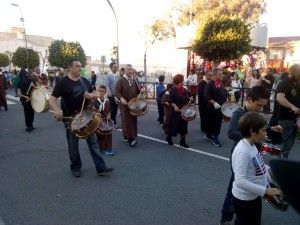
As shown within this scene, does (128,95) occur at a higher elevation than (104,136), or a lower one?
higher

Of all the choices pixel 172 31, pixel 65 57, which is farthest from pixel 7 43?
pixel 172 31

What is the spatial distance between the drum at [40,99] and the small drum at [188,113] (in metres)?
3.43

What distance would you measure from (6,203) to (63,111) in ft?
5.29

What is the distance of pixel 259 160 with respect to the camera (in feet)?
9.66

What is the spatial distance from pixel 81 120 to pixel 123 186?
118 cm

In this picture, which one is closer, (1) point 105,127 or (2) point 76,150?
(2) point 76,150

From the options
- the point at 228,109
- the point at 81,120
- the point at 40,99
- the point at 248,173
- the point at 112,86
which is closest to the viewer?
the point at 248,173

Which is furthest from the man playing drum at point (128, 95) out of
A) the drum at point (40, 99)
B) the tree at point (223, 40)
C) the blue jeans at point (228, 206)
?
the tree at point (223, 40)

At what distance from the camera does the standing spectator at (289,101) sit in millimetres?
5520

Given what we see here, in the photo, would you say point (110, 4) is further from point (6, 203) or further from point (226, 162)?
point (6, 203)

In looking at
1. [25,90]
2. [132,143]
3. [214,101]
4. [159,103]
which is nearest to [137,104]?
[132,143]

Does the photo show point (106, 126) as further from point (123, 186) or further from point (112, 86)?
point (112, 86)

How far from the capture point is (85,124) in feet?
17.0

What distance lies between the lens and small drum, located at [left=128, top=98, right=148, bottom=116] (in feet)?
25.4
